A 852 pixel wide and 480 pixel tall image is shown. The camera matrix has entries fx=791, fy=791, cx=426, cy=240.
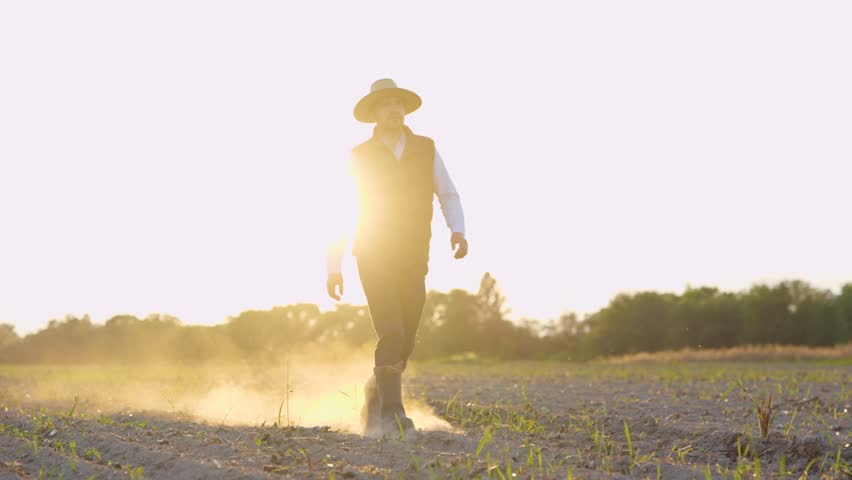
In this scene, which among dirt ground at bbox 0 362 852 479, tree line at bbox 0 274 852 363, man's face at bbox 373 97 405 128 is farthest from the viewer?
tree line at bbox 0 274 852 363

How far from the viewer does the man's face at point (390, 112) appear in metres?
6.11

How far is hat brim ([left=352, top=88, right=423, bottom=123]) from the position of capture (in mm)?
6211

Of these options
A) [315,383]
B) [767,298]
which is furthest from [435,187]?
[767,298]

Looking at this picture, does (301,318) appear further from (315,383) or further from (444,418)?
(444,418)

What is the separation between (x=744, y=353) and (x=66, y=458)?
3182cm

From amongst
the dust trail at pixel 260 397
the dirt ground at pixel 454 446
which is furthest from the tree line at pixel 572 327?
the dirt ground at pixel 454 446

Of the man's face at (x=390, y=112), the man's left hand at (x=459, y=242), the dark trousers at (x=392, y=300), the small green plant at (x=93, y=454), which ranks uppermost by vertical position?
the man's face at (x=390, y=112)

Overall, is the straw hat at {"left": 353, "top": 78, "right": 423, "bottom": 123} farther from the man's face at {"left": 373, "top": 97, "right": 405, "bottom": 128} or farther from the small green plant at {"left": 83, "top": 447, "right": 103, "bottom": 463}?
the small green plant at {"left": 83, "top": 447, "right": 103, "bottom": 463}

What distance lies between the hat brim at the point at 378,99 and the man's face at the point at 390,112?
0.04 metres

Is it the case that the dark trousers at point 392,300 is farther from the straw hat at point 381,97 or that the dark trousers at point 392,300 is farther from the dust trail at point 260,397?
the straw hat at point 381,97

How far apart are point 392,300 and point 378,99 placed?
165 centimetres

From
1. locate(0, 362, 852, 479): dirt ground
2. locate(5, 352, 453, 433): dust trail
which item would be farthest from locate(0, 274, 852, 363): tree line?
locate(0, 362, 852, 479): dirt ground

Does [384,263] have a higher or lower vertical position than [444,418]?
higher

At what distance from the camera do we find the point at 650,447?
5.17 meters
